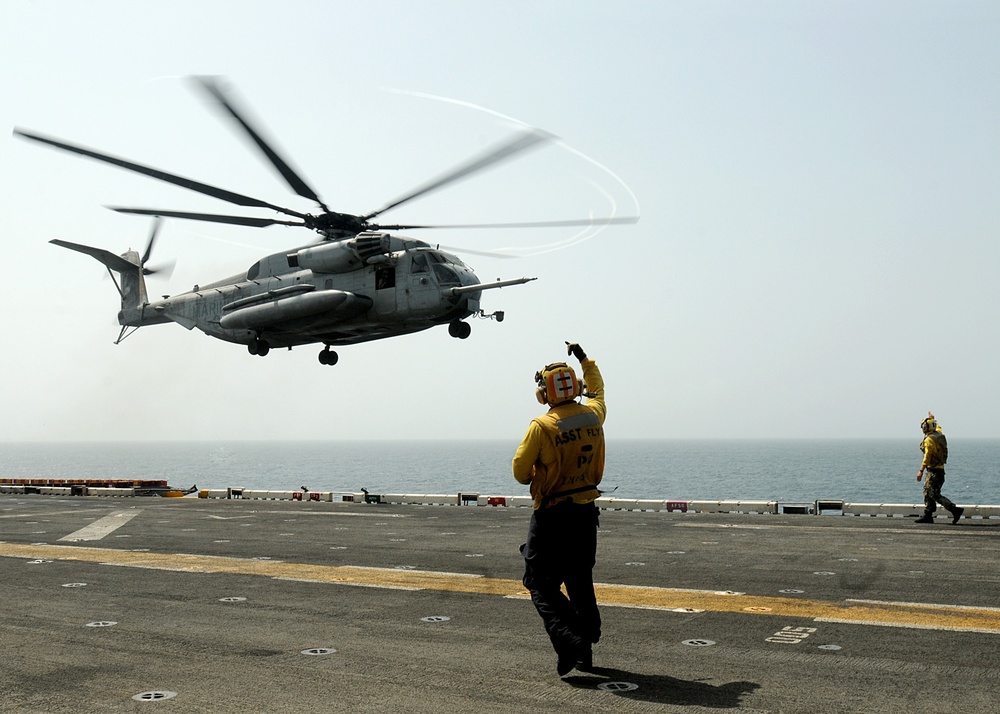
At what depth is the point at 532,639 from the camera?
317 inches

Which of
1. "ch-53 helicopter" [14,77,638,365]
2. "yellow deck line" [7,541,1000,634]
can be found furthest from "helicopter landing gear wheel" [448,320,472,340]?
"yellow deck line" [7,541,1000,634]

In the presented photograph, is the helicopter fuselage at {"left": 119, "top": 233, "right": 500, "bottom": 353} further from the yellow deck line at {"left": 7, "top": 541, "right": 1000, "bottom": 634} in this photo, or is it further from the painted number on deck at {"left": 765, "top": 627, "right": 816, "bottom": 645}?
the painted number on deck at {"left": 765, "top": 627, "right": 816, "bottom": 645}

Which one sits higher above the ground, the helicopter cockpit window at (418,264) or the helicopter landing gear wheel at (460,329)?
the helicopter cockpit window at (418,264)

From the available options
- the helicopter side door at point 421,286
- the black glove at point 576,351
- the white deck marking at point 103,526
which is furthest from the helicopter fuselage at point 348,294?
the black glove at point 576,351

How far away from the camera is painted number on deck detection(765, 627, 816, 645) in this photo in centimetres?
772

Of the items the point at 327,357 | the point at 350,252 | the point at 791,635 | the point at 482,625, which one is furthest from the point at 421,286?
the point at 791,635

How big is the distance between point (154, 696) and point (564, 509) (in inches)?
133

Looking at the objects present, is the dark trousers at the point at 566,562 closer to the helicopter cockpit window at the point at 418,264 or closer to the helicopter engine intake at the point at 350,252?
the helicopter cockpit window at the point at 418,264

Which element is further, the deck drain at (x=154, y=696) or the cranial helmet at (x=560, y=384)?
the cranial helmet at (x=560, y=384)

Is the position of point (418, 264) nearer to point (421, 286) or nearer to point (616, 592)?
point (421, 286)

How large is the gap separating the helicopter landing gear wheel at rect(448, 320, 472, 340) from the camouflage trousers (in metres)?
12.7

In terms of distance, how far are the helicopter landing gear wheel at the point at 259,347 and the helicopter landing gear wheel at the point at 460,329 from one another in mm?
6344

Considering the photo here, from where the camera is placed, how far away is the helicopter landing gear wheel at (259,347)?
90.7ft

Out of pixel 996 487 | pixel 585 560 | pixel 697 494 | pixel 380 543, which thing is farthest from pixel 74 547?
pixel 996 487
